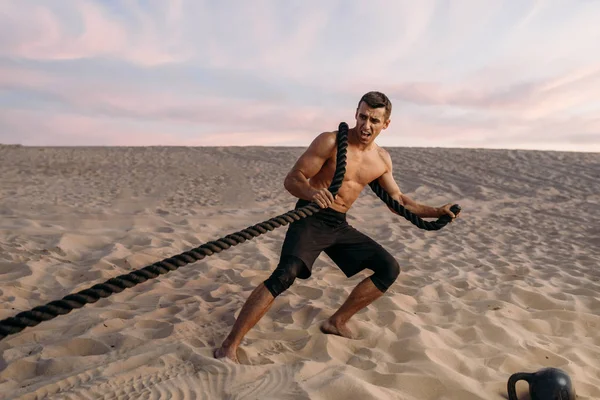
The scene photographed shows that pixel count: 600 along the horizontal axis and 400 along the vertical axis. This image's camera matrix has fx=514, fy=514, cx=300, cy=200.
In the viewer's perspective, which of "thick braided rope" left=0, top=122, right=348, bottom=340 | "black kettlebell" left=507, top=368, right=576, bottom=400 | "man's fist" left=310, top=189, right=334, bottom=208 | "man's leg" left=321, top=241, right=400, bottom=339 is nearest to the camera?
"thick braided rope" left=0, top=122, right=348, bottom=340

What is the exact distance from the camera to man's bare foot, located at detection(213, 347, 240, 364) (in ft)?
10.1

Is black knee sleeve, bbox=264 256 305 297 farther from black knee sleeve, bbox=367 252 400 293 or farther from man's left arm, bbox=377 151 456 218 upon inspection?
man's left arm, bbox=377 151 456 218

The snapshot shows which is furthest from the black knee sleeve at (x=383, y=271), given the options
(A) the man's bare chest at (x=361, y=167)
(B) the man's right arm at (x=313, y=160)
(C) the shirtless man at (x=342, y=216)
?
(B) the man's right arm at (x=313, y=160)

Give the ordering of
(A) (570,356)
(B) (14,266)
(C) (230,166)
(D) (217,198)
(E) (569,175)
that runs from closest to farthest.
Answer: (A) (570,356) → (B) (14,266) → (D) (217,198) → (E) (569,175) → (C) (230,166)

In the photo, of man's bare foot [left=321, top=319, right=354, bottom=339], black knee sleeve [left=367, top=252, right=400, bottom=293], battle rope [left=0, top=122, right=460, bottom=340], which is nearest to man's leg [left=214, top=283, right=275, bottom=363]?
battle rope [left=0, top=122, right=460, bottom=340]

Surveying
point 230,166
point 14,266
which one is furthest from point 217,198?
point 14,266

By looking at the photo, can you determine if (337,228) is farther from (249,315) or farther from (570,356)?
(570,356)

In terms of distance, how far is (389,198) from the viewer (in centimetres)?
403

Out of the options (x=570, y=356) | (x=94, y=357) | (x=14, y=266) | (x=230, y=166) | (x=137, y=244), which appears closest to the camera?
(x=94, y=357)

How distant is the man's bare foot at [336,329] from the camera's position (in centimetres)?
360

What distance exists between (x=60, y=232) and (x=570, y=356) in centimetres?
606

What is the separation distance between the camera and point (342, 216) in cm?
378

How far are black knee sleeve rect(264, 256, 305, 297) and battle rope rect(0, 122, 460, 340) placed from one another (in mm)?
314

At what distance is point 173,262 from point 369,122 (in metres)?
1.74
